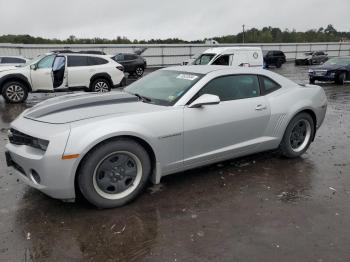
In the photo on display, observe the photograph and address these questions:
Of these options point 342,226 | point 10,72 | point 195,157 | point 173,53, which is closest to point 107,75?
point 10,72

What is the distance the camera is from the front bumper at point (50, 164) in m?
3.54

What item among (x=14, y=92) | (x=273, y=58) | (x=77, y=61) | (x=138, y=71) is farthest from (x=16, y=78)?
(x=273, y=58)

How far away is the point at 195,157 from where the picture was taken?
4477mm

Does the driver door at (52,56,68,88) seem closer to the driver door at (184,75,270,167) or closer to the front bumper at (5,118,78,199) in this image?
the driver door at (184,75,270,167)

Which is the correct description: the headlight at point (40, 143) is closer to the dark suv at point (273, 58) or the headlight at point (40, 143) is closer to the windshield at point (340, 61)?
the windshield at point (340, 61)

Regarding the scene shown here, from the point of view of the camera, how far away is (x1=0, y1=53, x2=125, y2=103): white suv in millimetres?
11602

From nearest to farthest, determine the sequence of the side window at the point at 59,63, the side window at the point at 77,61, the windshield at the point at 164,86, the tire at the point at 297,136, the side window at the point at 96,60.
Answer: the windshield at the point at 164,86
the tire at the point at 297,136
the side window at the point at 59,63
the side window at the point at 77,61
the side window at the point at 96,60

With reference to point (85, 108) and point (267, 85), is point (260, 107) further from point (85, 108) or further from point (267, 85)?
point (85, 108)

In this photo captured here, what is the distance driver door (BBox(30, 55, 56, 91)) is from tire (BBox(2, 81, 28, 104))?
373 millimetres

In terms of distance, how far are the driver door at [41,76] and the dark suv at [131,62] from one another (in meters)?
11.3

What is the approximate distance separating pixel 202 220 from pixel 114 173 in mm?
1070

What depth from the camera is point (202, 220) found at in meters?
3.75

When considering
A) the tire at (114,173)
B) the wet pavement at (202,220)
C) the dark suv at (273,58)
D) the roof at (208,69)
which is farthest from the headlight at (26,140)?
the dark suv at (273,58)

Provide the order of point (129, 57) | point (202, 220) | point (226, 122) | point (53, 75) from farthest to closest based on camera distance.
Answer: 1. point (129, 57)
2. point (53, 75)
3. point (226, 122)
4. point (202, 220)
